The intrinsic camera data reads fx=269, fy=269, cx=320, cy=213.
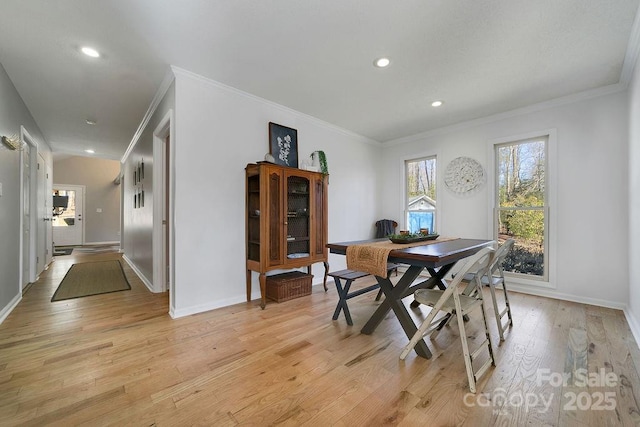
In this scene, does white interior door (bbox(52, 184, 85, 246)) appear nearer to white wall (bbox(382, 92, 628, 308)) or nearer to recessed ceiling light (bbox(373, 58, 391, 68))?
recessed ceiling light (bbox(373, 58, 391, 68))

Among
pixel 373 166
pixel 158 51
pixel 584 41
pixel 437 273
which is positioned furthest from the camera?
pixel 373 166

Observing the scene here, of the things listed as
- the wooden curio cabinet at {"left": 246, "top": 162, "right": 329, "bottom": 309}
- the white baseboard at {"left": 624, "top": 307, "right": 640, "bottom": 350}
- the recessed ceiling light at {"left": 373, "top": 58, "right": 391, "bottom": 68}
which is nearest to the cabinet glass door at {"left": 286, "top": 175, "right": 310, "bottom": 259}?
the wooden curio cabinet at {"left": 246, "top": 162, "right": 329, "bottom": 309}

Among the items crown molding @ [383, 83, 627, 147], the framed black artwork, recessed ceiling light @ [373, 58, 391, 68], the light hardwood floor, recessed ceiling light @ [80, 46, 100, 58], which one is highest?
recessed ceiling light @ [80, 46, 100, 58]

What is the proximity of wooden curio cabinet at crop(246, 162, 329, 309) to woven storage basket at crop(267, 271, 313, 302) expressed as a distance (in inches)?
7.1

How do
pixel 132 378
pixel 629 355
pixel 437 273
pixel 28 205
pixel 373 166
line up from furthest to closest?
pixel 373 166 → pixel 28 205 → pixel 437 273 → pixel 629 355 → pixel 132 378

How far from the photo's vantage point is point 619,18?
198 cm

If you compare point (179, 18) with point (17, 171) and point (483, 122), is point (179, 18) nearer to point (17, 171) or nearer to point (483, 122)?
point (17, 171)

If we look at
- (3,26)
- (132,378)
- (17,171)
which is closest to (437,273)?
(132,378)

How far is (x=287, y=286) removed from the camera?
3215 mm

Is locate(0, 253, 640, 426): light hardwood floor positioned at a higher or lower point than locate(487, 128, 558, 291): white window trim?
lower

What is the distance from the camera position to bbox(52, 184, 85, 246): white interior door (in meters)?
8.63

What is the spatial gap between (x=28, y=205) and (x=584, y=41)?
653 cm

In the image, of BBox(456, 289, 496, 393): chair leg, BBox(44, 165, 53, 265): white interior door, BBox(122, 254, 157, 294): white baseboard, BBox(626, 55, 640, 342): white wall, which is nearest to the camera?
BBox(456, 289, 496, 393): chair leg

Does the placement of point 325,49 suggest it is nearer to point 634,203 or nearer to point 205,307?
point 205,307
